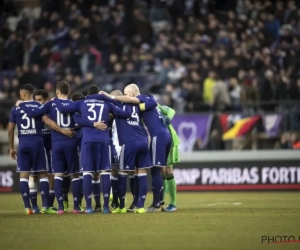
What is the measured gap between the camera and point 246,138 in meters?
24.3

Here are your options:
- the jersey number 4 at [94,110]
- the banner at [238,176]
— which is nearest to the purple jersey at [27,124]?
the jersey number 4 at [94,110]

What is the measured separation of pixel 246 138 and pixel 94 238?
522 inches

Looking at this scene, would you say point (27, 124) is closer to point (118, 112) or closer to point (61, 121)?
point (61, 121)

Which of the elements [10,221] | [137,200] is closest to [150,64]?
[137,200]

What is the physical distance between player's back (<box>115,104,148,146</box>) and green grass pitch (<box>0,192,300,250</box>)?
1.47 meters

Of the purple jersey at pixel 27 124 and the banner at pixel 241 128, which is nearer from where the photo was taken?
the purple jersey at pixel 27 124

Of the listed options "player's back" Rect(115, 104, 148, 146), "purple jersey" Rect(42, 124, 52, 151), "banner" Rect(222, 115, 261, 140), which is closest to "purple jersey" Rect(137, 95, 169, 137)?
"player's back" Rect(115, 104, 148, 146)

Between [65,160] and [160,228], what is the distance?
13.2 ft

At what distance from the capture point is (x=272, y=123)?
2370 centimetres

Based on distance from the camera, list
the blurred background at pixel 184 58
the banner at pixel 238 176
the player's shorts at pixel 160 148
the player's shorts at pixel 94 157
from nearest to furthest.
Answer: the player's shorts at pixel 94 157 < the player's shorts at pixel 160 148 < the blurred background at pixel 184 58 < the banner at pixel 238 176

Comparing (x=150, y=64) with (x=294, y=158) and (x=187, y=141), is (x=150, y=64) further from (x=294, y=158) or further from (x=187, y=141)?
(x=294, y=158)

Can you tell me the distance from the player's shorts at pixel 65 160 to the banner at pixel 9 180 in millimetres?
10127

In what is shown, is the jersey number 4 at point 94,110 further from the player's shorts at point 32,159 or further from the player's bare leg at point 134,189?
the player's bare leg at point 134,189

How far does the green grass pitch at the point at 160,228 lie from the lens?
10.7m
